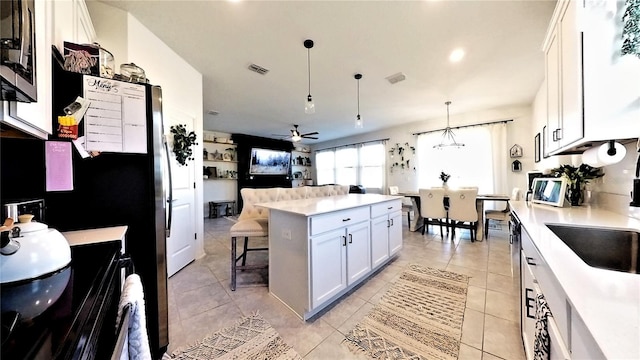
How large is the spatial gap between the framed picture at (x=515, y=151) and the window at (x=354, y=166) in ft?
10.1

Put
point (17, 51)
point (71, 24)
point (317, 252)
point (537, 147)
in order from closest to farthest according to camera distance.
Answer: point (17, 51), point (71, 24), point (317, 252), point (537, 147)

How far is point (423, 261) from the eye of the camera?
298 cm

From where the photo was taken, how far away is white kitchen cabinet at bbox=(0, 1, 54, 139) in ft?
2.51

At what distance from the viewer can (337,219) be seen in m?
2.01

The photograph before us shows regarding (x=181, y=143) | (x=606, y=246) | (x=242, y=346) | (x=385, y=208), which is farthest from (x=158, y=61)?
(x=606, y=246)

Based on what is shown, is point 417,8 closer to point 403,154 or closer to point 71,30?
point 71,30

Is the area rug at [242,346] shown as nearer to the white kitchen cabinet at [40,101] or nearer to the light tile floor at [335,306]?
the light tile floor at [335,306]

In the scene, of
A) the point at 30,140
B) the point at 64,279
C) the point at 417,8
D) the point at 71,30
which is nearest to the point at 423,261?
the point at 417,8

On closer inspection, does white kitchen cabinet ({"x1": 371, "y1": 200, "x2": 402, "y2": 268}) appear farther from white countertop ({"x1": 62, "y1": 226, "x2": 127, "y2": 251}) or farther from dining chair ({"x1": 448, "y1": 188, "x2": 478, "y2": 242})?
white countertop ({"x1": 62, "y1": 226, "x2": 127, "y2": 251})

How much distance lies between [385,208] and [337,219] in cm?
99

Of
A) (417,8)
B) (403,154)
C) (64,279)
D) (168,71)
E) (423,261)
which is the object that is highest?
(417,8)

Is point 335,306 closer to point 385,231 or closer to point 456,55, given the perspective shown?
point 385,231

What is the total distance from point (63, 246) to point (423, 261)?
3.31 metres

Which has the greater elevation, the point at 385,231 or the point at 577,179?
the point at 577,179
